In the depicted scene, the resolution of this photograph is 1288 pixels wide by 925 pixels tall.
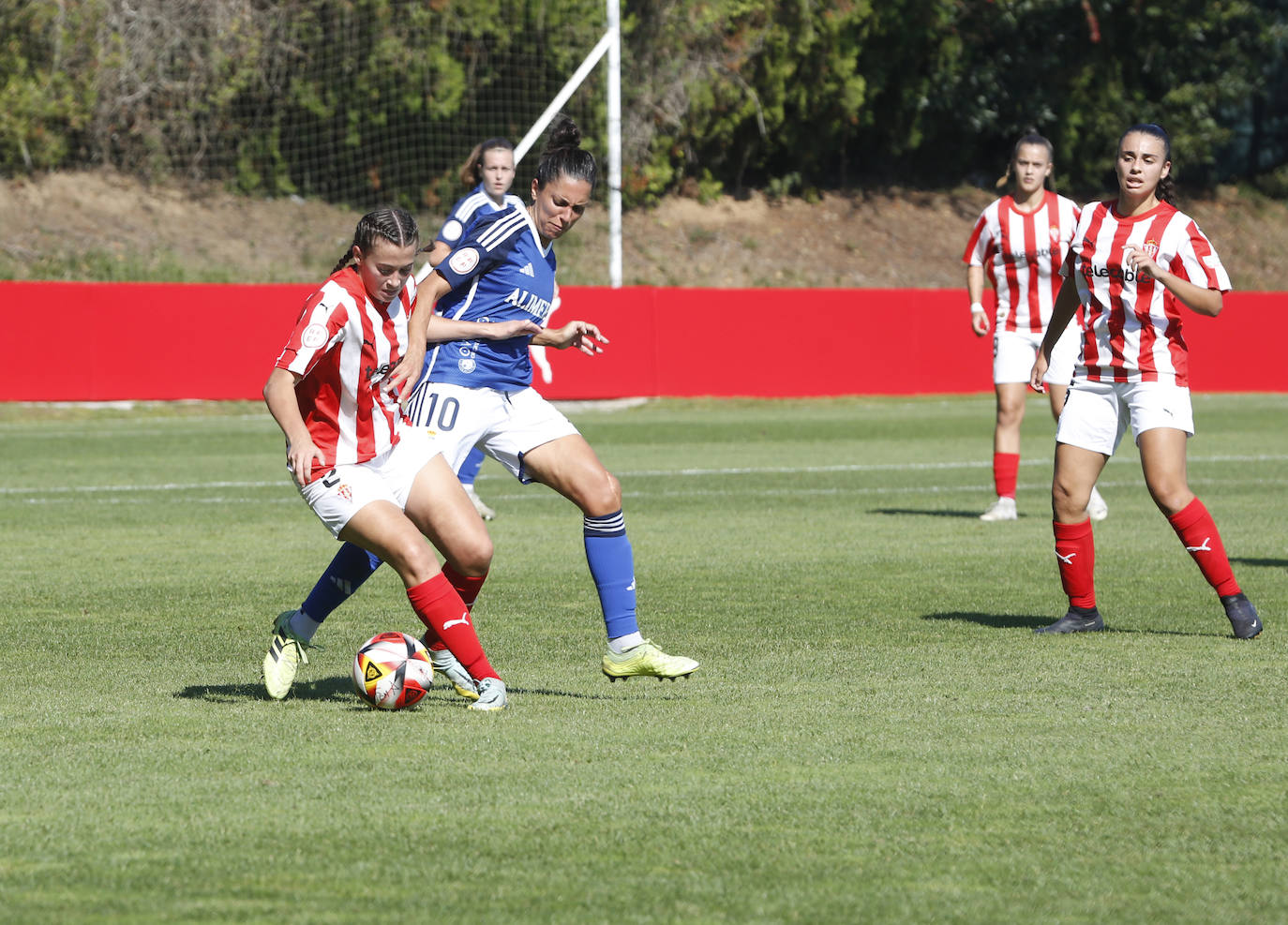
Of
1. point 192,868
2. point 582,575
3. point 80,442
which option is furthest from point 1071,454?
point 80,442

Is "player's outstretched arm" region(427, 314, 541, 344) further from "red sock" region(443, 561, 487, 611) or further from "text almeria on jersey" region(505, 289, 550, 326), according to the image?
"red sock" region(443, 561, 487, 611)

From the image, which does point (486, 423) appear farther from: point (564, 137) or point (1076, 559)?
point (1076, 559)

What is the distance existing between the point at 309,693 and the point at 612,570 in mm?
1117

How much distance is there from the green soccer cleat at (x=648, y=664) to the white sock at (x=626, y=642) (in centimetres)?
1

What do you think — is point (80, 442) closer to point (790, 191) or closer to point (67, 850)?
point (67, 850)

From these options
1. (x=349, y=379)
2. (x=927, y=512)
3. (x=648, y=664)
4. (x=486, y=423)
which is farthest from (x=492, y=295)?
(x=927, y=512)

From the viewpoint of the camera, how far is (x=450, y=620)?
5.54m

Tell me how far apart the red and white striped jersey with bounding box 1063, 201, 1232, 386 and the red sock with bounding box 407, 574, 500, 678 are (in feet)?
9.82

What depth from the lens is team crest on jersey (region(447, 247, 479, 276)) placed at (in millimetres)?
6332

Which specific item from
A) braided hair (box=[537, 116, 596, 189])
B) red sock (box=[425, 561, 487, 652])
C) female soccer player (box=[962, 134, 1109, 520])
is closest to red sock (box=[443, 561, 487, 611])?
red sock (box=[425, 561, 487, 652])

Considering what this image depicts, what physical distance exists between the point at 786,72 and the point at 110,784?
3528 centimetres

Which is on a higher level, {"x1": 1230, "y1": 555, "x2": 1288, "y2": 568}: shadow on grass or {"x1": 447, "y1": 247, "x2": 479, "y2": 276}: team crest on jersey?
{"x1": 447, "y1": 247, "x2": 479, "y2": 276}: team crest on jersey

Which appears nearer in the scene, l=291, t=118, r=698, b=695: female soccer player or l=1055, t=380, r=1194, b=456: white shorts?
l=291, t=118, r=698, b=695: female soccer player

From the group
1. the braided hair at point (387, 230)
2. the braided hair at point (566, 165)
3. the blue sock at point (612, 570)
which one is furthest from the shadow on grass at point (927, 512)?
the braided hair at point (387, 230)
